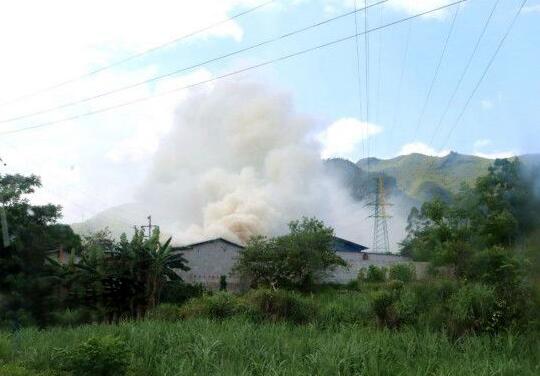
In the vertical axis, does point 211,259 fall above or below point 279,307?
above

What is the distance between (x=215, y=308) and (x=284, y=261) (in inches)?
751

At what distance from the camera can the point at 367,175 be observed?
87.4 meters

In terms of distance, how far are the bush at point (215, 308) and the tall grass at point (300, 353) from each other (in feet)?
16.3

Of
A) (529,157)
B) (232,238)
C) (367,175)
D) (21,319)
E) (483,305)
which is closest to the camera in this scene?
(529,157)

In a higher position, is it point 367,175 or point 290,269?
point 367,175

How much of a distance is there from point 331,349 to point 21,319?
2007 centimetres

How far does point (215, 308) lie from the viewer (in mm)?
19094

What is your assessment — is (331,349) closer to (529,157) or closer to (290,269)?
(529,157)

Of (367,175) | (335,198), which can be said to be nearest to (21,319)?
(335,198)

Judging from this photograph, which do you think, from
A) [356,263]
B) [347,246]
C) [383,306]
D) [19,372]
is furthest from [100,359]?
[347,246]

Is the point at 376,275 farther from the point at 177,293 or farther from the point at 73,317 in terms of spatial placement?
the point at 73,317

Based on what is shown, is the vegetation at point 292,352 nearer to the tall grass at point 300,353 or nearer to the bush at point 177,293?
the tall grass at point 300,353

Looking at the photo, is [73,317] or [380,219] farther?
[380,219]

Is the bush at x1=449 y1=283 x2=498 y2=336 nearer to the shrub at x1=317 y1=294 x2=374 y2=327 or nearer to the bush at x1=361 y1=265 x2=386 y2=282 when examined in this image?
the shrub at x1=317 y1=294 x2=374 y2=327
